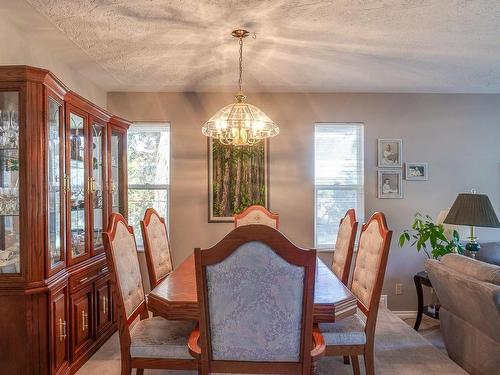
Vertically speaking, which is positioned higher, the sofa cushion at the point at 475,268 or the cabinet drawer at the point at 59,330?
the sofa cushion at the point at 475,268

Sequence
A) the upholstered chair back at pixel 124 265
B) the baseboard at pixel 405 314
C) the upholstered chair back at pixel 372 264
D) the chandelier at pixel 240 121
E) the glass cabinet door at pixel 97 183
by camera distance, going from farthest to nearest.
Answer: the baseboard at pixel 405 314 → the glass cabinet door at pixel 97 183 → the chandelier at pixel 240 121 → the upholstered chair back at pixel 372 264 → the upholstered chair back at pixel 124 265

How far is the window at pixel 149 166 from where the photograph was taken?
426cm

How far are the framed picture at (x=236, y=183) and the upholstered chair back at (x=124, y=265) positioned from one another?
1.81 m

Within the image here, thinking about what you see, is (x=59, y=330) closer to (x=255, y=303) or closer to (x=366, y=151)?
(x=255, y=303)

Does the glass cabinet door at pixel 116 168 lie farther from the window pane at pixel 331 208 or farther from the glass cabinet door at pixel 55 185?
the window pane at pixel 331 208

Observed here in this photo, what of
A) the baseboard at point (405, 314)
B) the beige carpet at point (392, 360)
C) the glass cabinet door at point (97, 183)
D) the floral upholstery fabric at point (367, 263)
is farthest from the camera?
the baseboard at point (405, 314)

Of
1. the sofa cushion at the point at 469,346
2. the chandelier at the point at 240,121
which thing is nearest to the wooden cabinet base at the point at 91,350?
the chandelier at the point at 240,121

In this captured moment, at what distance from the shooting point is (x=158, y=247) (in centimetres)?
294

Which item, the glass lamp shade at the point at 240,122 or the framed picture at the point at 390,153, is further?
the framed picture at the point at 390,153

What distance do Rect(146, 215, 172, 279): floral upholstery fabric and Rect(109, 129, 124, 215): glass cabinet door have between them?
77 centimetres

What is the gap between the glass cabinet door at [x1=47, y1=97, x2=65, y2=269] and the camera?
7.70 ft

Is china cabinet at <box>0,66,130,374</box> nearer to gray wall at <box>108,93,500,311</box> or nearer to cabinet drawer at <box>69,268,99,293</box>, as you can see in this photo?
cabinet drawer at <box>69,268,99,293</box>

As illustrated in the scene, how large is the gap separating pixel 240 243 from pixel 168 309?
67 centimetres

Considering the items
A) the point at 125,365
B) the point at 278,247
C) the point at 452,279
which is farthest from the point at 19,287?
the point at 452,279
